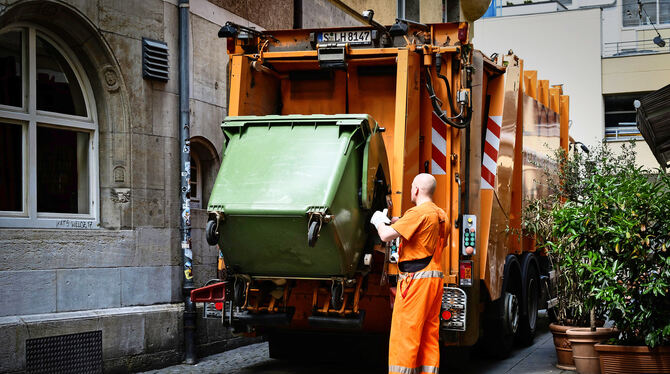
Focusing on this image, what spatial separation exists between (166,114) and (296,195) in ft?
11.0

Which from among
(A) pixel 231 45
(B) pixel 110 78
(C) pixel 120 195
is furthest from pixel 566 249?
(B) pixel 110 78

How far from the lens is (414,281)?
6.14 metres

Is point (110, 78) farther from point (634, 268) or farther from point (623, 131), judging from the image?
point (623, 131)

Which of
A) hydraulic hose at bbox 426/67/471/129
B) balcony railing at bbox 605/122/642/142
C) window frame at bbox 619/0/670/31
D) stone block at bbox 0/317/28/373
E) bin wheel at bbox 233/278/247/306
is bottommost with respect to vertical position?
stone block at bbox 0/317/28/373

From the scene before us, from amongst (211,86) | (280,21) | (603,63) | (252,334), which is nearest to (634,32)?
(603,63)

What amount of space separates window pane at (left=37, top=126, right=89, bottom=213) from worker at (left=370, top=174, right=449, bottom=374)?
3.36m

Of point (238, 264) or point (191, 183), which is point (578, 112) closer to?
point (191, 183)

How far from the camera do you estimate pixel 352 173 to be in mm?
6371

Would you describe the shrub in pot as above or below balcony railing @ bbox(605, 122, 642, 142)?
below

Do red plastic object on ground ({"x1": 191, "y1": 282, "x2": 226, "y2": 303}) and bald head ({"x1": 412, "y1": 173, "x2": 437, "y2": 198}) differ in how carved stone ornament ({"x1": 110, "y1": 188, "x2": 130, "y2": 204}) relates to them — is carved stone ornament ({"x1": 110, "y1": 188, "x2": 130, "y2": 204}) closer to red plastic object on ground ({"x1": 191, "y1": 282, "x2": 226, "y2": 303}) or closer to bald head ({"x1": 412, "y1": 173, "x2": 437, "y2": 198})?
red plastic object on ground ({"x1": 191, "y1": 282, "x2": 226, "y2": 303})

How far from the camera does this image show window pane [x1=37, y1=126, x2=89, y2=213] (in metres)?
7.86

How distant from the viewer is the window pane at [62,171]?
786cm

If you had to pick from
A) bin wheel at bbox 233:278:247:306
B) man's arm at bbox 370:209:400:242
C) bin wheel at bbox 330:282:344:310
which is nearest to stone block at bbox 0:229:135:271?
bin wheel at bbox 233:278:247:306

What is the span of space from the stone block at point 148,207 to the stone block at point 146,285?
471 mm
